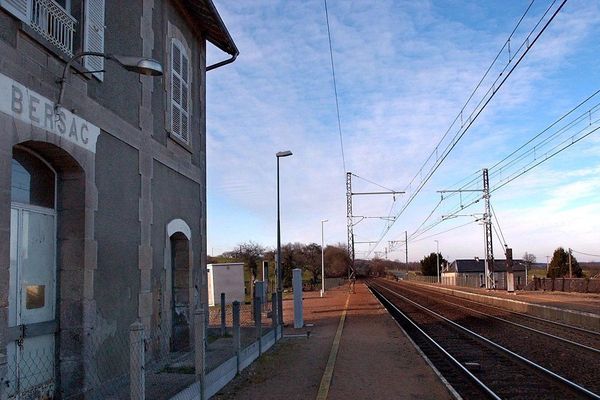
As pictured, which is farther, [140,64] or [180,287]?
[180,287]

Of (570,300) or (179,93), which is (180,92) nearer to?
(179,93)

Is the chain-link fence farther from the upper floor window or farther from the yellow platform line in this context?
the upper floor window

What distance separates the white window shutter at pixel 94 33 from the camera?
25.2 feet

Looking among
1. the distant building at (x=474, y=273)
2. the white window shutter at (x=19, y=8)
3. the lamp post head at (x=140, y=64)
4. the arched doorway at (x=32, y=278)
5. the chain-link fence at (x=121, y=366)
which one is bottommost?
the distant building at (x=474, y=273)

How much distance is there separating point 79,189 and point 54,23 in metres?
2.04

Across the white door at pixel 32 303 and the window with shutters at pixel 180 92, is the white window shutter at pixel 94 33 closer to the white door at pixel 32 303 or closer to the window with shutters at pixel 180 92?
the white door at pixel 32 303

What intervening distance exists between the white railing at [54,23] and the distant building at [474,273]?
7709 cm

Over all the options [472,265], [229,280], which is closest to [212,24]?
[229,280]

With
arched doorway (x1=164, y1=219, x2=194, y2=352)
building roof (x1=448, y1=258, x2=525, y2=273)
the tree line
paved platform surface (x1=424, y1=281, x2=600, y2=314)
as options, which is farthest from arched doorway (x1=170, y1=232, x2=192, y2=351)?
building roof (x1=448, y1=258, x2=525, y2=273)

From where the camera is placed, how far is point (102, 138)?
26.7 ft

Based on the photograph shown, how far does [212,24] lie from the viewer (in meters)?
13.2

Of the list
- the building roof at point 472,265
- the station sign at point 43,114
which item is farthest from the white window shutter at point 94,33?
the building roof at point 472,265

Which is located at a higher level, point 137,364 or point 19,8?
point 19,8

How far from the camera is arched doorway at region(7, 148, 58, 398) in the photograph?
21.2ft
